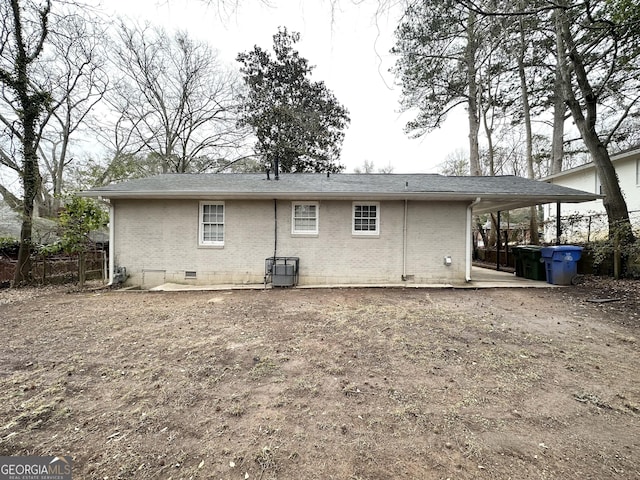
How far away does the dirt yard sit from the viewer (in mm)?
1826

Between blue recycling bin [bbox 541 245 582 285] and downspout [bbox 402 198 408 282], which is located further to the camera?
downspout [bbox 402 198 408 282]

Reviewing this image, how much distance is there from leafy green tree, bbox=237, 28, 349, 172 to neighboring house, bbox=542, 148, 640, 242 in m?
12.3

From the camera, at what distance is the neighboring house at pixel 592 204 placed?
1040cm

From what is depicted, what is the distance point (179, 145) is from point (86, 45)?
682cm

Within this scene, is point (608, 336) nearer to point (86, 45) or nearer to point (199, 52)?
point (86, 45)

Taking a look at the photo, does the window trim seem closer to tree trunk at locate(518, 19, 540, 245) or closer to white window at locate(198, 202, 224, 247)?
white window at locate(198, 202, 224, 247)

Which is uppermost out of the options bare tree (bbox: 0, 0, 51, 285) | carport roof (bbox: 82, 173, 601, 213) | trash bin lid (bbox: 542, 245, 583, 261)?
bare tree (bbox: 0, 0, 51, 285)

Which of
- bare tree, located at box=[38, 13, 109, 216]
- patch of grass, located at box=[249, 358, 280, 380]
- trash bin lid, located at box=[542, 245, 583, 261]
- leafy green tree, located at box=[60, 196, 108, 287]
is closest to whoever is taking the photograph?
patch of grass, located at box=[249, 358, 280, 380]

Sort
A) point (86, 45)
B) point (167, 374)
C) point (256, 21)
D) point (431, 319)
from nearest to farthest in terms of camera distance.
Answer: point (256, 21)
point (167, 374)
point (431, 319)
point (86, 45)

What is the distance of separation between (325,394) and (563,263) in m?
8.70

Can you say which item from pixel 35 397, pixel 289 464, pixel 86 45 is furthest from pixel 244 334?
pixel 86 45

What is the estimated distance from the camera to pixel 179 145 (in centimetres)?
1884

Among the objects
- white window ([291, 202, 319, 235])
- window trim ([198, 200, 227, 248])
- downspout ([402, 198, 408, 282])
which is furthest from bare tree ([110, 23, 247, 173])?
downspout ([402, 198, 408, 282])

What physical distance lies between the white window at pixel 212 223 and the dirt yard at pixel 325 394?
3.37 metres
